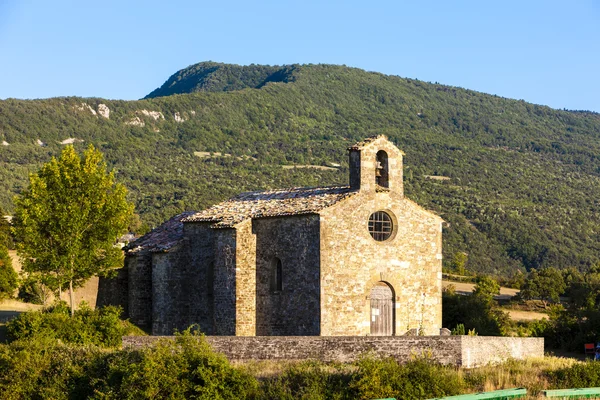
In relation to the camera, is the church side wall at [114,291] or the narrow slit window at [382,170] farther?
the church side wall at [114,291]

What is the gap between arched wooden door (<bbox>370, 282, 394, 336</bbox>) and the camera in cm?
3606

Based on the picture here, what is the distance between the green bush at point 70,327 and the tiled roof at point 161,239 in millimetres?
4018

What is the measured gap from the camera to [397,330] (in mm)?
36375

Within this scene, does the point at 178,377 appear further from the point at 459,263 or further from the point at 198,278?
the point at 459,263

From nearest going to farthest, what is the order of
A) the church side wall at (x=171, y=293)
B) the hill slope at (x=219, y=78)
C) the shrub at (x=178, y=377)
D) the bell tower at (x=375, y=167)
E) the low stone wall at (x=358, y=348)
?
1. the shrub at (x=178, y=377)
2. the low stone wall at (x=358, y=348)
3. the bell tower at (x=375, y=167)
4. the church side wall at (x=171, y=293)
5. the hill slope at (x=219, y=78)

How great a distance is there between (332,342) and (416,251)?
317 inches

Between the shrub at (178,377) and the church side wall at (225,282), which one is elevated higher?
the church side wall at (225,282)

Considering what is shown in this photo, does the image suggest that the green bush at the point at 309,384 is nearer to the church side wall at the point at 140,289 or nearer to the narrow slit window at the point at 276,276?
the narrow slit window at the point at 276,276

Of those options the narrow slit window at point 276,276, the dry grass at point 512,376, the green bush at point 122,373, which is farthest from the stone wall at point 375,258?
the green bush at point 122,373

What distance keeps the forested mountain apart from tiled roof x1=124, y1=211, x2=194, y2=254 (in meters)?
34.8

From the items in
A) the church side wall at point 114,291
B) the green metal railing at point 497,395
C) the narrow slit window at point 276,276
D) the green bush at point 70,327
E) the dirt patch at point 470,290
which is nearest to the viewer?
the green metal railing at point 497,395

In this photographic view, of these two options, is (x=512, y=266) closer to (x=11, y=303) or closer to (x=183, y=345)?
(x=11, y=303)

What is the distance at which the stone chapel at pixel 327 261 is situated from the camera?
35.6 m

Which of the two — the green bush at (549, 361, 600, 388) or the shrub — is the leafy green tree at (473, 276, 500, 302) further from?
the shrub
